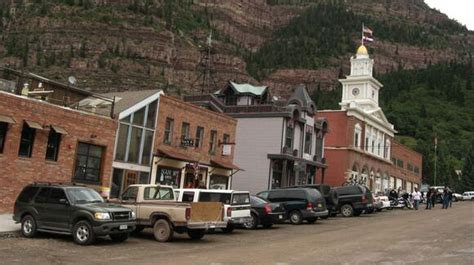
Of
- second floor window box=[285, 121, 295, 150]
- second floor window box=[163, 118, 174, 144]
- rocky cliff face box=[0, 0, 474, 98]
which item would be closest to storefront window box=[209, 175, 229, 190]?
second floor window box=[163, 118, 174, 144]

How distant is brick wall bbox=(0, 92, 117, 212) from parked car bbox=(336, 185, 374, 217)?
46.8 feet

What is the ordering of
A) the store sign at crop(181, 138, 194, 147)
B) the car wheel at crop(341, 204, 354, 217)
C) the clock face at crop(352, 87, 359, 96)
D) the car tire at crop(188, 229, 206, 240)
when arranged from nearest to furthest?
1. the car tire at crop(188, 229, 206, 240)
2. the store sign at crop(181, 138, 194, 147)
3. the car wheel at crop(341, 204, 354, 217)
4. the clock face at crop(352, 87, 359, 96)

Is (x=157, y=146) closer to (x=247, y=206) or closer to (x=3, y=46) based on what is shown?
(x=247, y=206)

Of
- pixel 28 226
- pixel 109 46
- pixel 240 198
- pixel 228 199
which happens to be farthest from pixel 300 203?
pixel 109 46

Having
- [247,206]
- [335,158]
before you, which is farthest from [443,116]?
[247,206]

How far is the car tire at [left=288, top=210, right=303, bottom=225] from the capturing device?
2623 centimetres

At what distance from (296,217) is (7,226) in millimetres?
13425

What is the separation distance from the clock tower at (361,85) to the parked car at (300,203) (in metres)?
49.6

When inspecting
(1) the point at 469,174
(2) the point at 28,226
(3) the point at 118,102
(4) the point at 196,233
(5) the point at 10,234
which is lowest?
(5) the point at 10,234

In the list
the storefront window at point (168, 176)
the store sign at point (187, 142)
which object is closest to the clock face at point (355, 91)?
the store sign at point (187, 142)

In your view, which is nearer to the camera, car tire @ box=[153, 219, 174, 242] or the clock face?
car tire @ box=[153, 219, 174, 242]

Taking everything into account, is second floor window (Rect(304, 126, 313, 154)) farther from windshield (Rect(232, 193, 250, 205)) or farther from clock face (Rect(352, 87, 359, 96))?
clock face (Rect(352, 87, 359, 96))

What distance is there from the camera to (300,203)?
1036 inches

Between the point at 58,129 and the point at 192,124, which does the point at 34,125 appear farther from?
the point at 192,124
